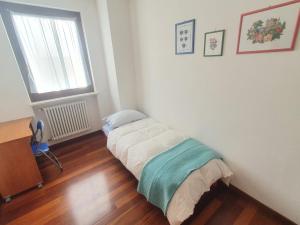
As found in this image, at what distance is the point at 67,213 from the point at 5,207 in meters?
0.77

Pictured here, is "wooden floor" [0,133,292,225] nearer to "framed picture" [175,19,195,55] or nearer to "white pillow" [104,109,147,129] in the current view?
"white pillow" [104,109,147,129]

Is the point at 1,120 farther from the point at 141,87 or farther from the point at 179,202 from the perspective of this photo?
the point at 179,202

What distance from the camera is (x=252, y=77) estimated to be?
1350mm

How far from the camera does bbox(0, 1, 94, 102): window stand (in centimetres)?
216

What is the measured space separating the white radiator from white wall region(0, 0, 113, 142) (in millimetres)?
172

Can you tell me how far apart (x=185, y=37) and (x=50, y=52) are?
2.12 metres

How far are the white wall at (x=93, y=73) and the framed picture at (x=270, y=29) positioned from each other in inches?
93.0

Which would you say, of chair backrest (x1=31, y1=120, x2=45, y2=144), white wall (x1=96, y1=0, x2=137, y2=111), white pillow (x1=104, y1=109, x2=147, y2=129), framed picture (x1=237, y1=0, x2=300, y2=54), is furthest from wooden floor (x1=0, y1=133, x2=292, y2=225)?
framed picture (x1=237, y1=0, x2=300, y2=54)

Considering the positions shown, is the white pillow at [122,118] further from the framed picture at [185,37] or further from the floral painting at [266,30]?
the floral painting at [266,30]

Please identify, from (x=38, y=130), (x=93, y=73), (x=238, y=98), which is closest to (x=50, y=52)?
(x=93, y=73)

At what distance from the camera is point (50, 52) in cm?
245

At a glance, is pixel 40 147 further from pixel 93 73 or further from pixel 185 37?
pixel 185 37

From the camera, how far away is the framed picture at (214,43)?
149 centimetres

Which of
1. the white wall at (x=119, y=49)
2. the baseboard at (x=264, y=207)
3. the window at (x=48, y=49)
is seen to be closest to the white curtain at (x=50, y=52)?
the window at (x=48, y=49)
